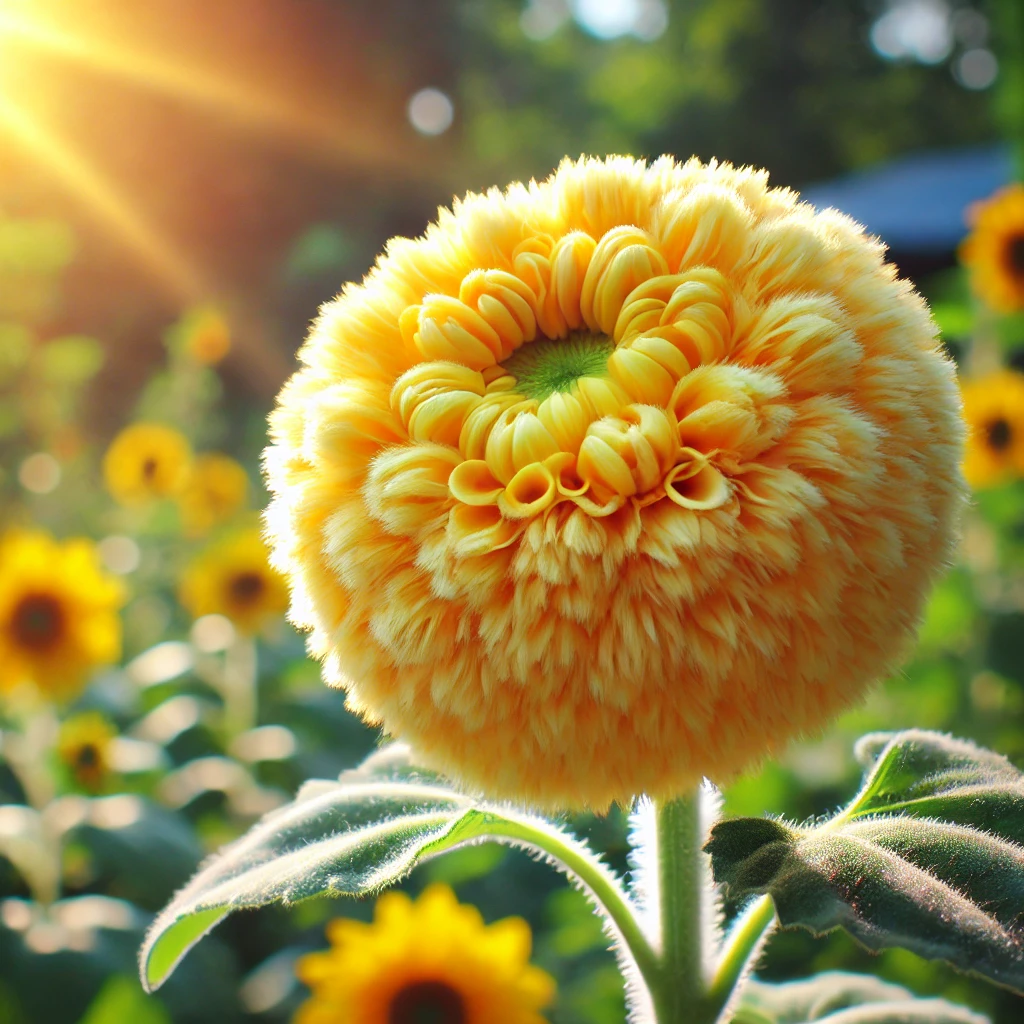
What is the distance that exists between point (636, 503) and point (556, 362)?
0.64 ft

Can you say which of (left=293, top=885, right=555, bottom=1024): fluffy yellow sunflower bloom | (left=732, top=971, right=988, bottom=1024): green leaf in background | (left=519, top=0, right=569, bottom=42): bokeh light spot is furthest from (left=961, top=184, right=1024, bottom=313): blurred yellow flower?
(left=519, top=0, right=569, bottom=42): bokeh light spot

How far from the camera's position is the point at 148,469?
382cm

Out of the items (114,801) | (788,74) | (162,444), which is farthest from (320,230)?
(788,74)

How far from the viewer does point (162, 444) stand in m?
3.94

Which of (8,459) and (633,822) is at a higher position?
(8,459)

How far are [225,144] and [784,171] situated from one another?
12.2 m

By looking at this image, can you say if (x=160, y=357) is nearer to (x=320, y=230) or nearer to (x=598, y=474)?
(x=320, y=230)

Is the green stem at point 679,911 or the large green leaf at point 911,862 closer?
the large green leaf at point 911,862

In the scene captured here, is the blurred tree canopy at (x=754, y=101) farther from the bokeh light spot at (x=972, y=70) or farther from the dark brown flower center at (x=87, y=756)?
the dark brown flower center at (x=87, y=756)

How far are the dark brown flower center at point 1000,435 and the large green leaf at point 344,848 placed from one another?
236 cm

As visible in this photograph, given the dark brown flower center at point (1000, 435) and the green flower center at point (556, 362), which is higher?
the dark brown flower center at point (1000, 435)

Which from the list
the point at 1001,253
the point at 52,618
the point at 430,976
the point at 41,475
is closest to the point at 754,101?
the point at 41,475

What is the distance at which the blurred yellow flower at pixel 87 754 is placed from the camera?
7.55 ft

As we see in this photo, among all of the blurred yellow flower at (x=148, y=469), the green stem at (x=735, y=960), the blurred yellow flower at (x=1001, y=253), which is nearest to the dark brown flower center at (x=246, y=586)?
the blurred yellow flower at (x=148, y=469)
